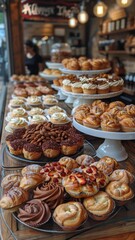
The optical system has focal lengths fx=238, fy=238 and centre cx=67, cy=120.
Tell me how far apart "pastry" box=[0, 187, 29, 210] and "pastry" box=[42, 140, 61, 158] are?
330 mm

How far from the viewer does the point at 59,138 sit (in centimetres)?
119

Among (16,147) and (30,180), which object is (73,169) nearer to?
(30,180)

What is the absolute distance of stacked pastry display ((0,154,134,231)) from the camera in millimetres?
706

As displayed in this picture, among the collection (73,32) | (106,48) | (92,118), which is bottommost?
(92,118)

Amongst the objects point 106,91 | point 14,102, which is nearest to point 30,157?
point 106,91

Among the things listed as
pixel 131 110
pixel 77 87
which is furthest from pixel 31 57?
pixel 131 110

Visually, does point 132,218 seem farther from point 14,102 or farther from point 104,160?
point 14,102

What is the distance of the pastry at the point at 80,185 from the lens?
2.47 ft

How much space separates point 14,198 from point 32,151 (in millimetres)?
344

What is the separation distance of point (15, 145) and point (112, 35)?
5.30m

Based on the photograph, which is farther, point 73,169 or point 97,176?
point 73,169

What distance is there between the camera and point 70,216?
686mm

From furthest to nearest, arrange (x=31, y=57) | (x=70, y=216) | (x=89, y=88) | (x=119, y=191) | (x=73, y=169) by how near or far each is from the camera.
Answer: (x=31, y=57) < (x=89, y=88) < (x=73, y=169) < (x=119, y=191) < (x=70, y=216)

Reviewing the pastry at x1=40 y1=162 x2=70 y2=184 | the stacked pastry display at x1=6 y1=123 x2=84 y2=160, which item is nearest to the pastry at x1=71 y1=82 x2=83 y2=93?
the stacked pastry display at x1=6 y1=123 x2=84 y2=160
